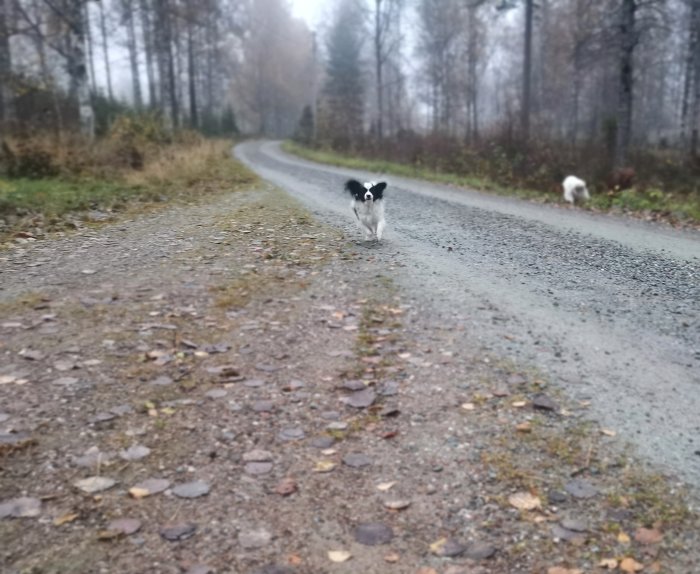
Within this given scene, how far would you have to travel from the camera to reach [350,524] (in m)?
2.71

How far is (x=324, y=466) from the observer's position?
312cm

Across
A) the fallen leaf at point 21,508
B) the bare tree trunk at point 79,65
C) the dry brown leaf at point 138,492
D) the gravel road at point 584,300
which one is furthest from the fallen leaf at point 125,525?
the bare tree trunk at point 79,65

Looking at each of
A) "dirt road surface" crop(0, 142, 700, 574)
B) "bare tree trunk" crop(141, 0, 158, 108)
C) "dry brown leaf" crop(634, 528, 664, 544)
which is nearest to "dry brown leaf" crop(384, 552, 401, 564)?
"dirt road surface" crop(0, 142, 700, 574)

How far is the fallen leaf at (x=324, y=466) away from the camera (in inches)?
122

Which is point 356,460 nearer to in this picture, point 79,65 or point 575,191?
point 575,191

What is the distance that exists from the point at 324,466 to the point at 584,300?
355 centimetres

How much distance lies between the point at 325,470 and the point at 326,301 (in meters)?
2.61

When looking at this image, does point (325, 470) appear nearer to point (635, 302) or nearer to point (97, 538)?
point (97, 538)

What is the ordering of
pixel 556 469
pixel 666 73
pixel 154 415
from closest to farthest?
pixel 556 469
pixel 154 415
pixel 666 73

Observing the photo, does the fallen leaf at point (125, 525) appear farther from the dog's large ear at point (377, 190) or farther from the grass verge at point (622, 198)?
the grass verge at point (622, 198)

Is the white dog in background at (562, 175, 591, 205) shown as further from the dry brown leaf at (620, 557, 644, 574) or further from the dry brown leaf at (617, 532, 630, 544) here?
the dry brown leaf at (620, 557, 644, 574)

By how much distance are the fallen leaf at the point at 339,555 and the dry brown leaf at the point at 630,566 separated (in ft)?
3.58

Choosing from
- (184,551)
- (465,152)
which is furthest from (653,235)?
(465,152)

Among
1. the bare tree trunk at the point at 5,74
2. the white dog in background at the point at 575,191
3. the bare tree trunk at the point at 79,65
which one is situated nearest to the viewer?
the white dog in background at the point at 575,191
